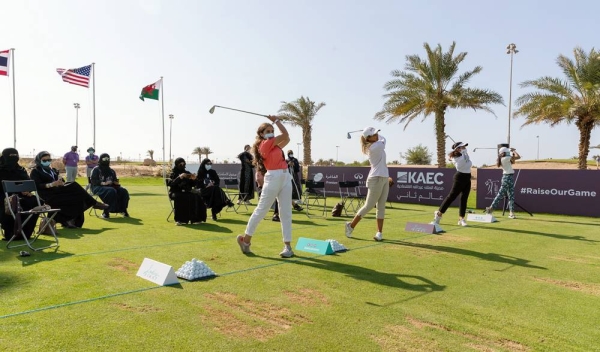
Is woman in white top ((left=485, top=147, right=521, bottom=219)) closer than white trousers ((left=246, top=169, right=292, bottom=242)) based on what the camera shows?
No

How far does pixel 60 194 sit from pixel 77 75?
1860cm

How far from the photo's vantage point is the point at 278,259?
19.2 ft

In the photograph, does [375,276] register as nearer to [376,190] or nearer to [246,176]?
[376,190]

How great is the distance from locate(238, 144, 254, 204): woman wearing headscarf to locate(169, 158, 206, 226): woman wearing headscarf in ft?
11.4

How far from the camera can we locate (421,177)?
16.2 metres

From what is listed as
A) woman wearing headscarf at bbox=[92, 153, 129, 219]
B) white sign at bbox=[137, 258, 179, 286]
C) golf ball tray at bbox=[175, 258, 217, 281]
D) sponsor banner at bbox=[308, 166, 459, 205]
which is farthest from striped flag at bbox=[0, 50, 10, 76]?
golf ball tray at bbox=[175, 258, 217, 281]

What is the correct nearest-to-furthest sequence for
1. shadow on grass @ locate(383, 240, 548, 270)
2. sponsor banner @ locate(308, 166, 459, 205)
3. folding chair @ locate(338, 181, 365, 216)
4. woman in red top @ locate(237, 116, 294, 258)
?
1. woman in red top @ locate(237, 116, 294, 258)
2. shadow on grass @ locate(383, 240, 548, 270)
3. folding chair @ locate(338, 181, 365, 216)
4. sponsor banner @ locate(308, 166, 459, 205)

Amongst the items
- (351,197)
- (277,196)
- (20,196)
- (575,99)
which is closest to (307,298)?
(277,196)

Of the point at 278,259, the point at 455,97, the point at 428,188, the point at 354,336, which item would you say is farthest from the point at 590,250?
the point at 455,97

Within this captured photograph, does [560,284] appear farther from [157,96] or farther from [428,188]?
[157,96]

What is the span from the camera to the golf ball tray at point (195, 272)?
4723 mm

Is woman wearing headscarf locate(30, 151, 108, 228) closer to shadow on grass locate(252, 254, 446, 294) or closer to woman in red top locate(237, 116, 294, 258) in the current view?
woman in red top locate(237, 116, 294, 258)

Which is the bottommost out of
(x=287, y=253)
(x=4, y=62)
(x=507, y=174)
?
(x=287, y=253)

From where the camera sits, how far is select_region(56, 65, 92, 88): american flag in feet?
77.9
